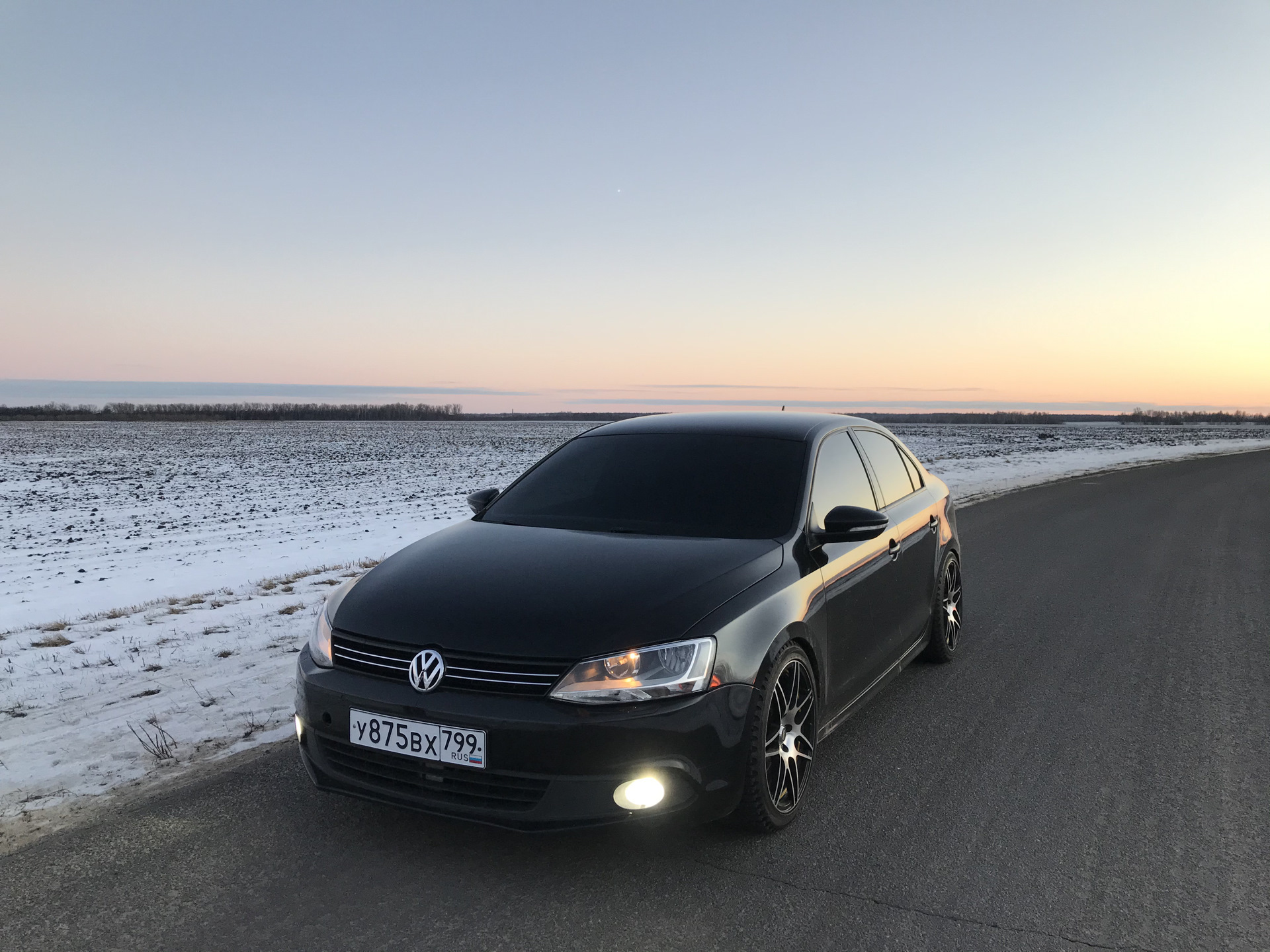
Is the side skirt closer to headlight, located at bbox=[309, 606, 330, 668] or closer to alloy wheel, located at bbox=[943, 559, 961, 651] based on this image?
alloy wheel, located at bbox=[943, 559, 961, 651]

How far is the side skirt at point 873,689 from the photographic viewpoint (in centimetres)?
372

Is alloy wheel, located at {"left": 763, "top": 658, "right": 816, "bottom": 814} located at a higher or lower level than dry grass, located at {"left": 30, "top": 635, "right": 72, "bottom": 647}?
higher

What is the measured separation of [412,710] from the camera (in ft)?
9.47

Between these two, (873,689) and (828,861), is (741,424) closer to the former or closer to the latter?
(873,689)

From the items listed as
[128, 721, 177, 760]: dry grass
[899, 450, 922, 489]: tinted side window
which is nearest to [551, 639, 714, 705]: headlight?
[128, 721, 177, 760]: dry grass

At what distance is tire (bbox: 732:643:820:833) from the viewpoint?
3.06 metres

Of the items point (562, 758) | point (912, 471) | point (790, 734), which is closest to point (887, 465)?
point (912, 471)

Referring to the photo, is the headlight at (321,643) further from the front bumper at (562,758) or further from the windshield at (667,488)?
the windshield at (667,488)

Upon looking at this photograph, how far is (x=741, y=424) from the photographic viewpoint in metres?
4.63

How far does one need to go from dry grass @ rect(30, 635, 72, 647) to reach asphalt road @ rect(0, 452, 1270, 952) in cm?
365

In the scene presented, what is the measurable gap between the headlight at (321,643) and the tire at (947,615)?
3608 mm

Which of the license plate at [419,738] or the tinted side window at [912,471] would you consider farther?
the tinted side window at [912,471]

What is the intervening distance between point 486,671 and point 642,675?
0.52m

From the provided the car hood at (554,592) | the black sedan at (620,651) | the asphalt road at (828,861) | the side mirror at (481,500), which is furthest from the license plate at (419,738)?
the side mirror at (481,500)
